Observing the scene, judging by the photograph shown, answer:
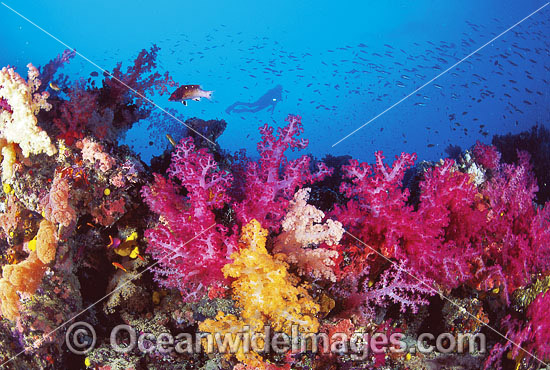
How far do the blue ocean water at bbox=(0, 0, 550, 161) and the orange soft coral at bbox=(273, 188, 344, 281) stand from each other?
1903 inches

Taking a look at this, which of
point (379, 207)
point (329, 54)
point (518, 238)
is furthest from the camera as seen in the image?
point (329, 54)

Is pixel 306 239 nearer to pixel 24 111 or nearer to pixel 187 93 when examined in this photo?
pixel 24 111

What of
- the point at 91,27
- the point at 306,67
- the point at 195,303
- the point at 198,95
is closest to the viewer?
the point at 195,303

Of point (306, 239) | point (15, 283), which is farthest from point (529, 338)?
point (15, 283)

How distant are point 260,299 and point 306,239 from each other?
2.55 ft

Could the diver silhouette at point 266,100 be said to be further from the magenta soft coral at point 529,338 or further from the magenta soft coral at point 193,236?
the magenta soft coral at point 529,338

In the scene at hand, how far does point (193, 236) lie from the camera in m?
3.34

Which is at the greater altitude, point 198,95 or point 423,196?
point 198,95

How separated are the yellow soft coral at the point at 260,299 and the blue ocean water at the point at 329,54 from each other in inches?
1921

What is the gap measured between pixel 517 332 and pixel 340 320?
2.00 m

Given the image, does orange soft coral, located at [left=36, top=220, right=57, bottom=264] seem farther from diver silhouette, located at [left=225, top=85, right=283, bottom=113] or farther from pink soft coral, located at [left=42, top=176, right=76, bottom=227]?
diver silhouette, located at [left=225, top=85, right=283, bottom=113]

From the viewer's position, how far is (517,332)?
3.51 m

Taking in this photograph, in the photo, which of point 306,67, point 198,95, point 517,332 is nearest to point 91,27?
point 306,67

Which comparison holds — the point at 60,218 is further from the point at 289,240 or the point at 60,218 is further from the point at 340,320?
the point at 340,320
